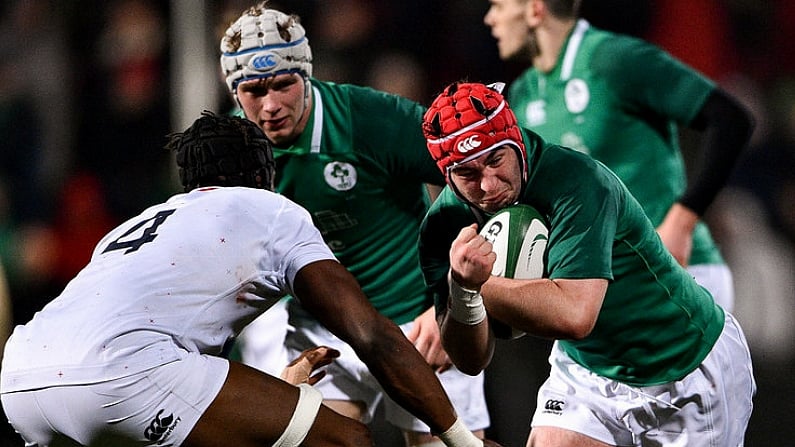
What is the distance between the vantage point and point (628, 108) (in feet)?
18.8

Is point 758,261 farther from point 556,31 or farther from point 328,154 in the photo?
point 328,154

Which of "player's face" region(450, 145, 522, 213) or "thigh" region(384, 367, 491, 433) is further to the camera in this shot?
"thigh" region(384, 367, 491, 433)

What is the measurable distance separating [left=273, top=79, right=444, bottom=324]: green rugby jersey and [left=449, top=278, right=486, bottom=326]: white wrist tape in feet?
3.48

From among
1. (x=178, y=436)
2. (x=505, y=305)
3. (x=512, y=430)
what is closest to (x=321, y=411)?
(x=178, y=436)

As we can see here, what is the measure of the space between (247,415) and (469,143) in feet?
3.28

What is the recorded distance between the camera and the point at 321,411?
11.0ft

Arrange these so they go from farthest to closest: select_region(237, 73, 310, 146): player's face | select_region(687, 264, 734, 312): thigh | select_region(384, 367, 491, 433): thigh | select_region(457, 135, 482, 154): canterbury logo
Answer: select_region(687, 264, 734, 312): thigh → select_region(384, 367, 491, 433): thigh → select_region(237, 73, 310, 146): player's face → select_region(457, 135, 482, 154): canterbury logo

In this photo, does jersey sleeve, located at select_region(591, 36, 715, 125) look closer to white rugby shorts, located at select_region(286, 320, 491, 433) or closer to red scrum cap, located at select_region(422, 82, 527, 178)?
white rugby shorts, located at select_region(286, 320, 491, 433)

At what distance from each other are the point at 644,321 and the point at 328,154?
1.36 meters

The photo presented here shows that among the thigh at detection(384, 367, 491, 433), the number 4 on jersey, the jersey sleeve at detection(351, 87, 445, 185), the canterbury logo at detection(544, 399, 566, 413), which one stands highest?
the number 4 on jersey

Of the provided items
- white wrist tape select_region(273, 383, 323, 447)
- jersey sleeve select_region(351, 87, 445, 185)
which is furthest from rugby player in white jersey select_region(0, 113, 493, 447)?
jersey sleeve select_region(351, 87, 445, 185)

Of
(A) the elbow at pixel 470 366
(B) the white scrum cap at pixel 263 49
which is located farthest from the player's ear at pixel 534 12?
(A) the elbow at pixel 470 366

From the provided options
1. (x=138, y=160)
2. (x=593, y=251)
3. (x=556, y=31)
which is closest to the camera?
(x=593, y=251)

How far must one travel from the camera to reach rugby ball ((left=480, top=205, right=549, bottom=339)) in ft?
12.0
